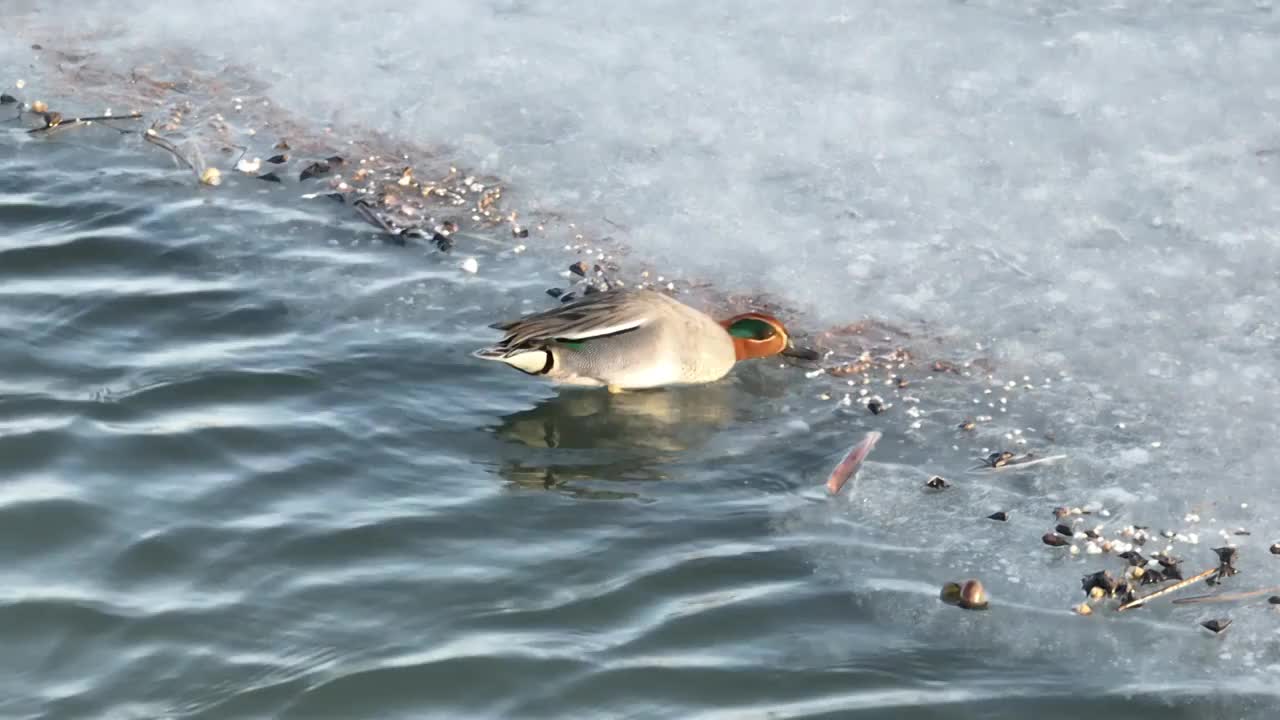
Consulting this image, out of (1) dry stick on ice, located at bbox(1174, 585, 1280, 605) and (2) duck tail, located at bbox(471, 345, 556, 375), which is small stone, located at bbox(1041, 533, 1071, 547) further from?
(2) duck tail, located at bbox(471, 345, 556, 375)

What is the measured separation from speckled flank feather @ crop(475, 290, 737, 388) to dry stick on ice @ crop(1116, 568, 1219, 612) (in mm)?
2084

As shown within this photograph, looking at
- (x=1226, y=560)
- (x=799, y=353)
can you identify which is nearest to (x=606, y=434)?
(x=799, y=353)

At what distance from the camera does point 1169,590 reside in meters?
5.34

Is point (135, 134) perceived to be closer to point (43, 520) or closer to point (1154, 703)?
point (43, 520)

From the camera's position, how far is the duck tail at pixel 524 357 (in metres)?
6.54

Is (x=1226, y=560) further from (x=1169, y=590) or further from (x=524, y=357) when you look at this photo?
(x=524, y=357)

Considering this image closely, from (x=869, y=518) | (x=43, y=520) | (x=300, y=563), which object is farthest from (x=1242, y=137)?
(x=43, y=520)

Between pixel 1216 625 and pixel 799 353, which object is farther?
pixel 799 353

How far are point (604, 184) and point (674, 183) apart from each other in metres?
0.35

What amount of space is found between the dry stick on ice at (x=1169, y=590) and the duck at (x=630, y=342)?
2.00 metres

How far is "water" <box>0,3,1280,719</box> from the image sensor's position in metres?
4.98

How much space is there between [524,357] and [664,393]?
0.67m

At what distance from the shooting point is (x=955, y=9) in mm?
9688

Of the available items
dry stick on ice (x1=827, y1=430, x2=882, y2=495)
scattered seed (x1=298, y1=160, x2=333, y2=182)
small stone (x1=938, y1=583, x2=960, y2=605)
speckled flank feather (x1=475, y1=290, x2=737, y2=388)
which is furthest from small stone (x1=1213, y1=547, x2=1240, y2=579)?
scattered seed (x1=298, y1=160, x2=333, y2=182)
